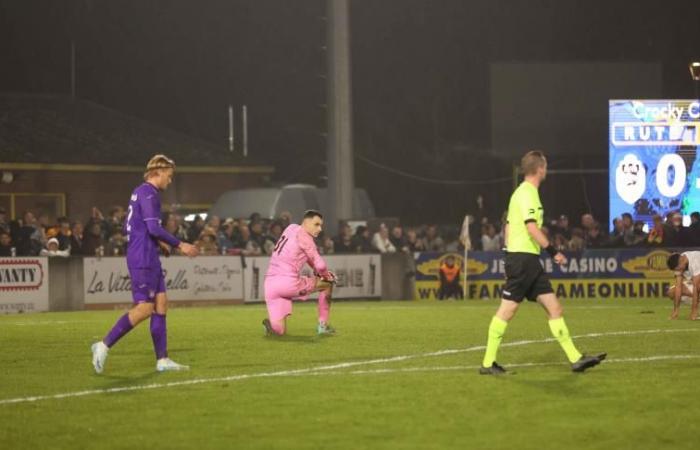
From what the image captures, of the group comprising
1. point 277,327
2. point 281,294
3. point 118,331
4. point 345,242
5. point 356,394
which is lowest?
point 356,394

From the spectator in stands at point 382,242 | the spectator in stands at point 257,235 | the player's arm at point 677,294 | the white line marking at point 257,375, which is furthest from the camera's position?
the spectator in stands at point 382,242

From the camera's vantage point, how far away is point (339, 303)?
30344 millimetres

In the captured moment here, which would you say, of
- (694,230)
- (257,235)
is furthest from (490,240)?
(257,235)

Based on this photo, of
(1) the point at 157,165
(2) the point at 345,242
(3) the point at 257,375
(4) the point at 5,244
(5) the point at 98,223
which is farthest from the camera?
(2) the point at 345,242

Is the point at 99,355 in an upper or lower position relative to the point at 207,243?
lower

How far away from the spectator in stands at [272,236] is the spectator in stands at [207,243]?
129 centimetres

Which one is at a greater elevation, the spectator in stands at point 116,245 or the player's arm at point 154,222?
the player's arm at point 154,222

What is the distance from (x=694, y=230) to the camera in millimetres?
32062

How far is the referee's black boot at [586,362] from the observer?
12750 millimetres

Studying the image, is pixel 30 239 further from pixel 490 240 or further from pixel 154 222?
pixel 154 222

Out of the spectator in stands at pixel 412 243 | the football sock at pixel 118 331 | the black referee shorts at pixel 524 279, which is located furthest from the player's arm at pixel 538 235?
the spectator in stands at pixel 412 243

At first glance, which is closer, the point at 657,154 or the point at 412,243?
the point at 657,154

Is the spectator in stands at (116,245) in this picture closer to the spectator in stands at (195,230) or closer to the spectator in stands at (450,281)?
the spectator in stands at (195,230)

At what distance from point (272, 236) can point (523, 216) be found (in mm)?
19000
